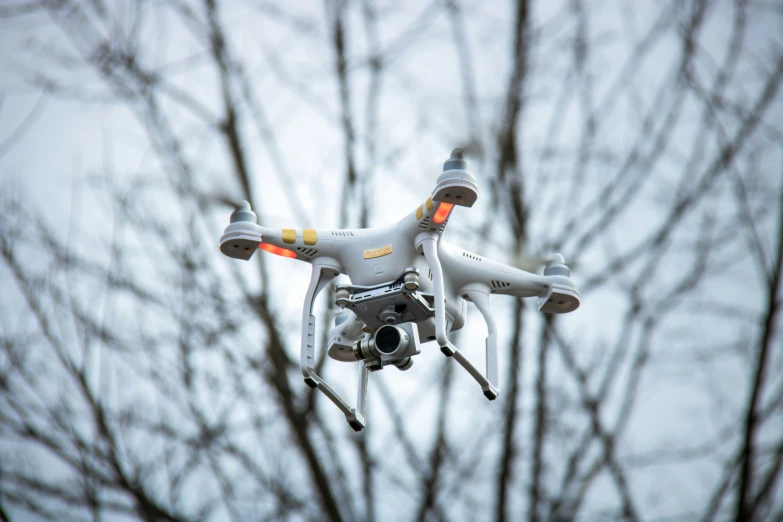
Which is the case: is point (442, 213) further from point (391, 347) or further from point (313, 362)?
point (313, 362)

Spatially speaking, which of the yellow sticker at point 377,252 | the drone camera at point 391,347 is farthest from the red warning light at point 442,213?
the drone camera at point 391,347

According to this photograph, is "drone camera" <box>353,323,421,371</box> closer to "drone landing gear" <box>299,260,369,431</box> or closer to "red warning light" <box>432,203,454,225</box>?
"drone landing gear" <box>299,260,369,431</box>

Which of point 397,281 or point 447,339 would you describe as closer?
point 447,339

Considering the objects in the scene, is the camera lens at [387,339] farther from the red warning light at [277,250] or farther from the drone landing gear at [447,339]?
the red warning light at [277,250]

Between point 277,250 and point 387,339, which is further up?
point 277,250

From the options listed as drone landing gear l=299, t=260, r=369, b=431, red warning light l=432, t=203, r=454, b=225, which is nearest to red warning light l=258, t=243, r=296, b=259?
drone landing gear l=299, t=260, r=369, b=431

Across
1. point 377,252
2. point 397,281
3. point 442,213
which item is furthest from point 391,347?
point 442,213
